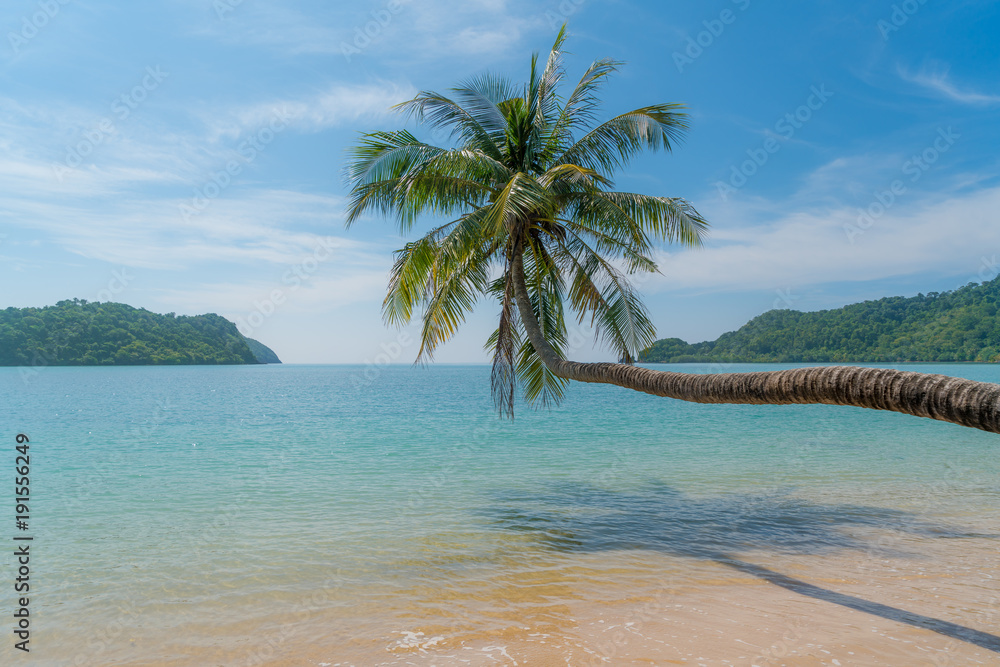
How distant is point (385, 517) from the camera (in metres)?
9.36

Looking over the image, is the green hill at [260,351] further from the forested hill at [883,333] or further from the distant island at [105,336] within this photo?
the forested hill at [883,333]

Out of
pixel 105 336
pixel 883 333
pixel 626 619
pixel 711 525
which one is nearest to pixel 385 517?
pixel 626 619

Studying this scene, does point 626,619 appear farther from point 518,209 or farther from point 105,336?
point 105,336

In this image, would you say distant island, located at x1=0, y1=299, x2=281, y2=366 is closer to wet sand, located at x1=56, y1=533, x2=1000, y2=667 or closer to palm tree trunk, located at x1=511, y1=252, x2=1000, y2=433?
wet sand, located at x1=56, y1=533, x2=1000, y2=667

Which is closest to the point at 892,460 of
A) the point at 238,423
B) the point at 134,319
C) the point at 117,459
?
the point at 117,459

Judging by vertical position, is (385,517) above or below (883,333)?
below

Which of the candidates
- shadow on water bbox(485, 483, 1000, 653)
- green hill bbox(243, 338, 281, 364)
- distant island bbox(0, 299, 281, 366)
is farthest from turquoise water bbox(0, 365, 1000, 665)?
green hill bbox(243, 338, 281, 364)

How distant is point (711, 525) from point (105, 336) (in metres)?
95.1

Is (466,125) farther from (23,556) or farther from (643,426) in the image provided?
(643,426)

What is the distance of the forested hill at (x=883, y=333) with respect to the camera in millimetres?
49031

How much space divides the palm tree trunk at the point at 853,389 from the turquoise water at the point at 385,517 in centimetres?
299

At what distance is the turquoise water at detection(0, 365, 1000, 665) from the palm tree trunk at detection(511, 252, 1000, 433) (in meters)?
2.99

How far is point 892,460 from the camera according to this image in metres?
16.2

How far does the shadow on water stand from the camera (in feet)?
24.4
